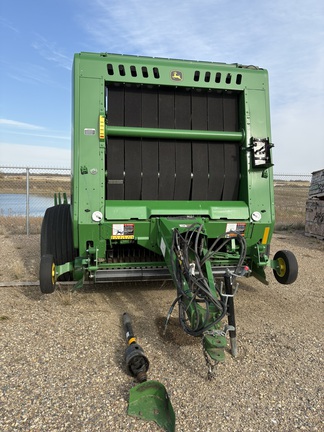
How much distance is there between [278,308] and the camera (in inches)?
180

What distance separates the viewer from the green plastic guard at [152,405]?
2342 millimetres

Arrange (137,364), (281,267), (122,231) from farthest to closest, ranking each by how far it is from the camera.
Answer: (281,267), (122,231), (137,364)

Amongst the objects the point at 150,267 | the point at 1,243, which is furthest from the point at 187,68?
the point at 1,243

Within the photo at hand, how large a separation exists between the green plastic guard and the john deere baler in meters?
1.53

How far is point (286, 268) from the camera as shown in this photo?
4156 mm

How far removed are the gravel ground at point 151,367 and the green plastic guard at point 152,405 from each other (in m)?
0.07

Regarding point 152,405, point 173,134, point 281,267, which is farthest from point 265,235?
point 152,405

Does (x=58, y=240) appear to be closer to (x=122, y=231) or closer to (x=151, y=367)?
(x=122, y=231)

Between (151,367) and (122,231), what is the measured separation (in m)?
1.55

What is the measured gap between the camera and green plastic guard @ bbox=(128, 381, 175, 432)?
2342 mm

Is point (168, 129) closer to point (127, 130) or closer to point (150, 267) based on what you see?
point (127, 130)

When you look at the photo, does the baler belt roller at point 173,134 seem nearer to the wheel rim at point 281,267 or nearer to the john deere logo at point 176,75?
the john deere logo at point 176,75

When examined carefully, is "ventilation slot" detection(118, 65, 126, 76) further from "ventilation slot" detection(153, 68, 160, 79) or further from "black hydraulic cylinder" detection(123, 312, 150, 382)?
"black hydraulic cylinder" detection(123, 312, 150, 382)

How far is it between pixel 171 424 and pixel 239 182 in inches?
118
